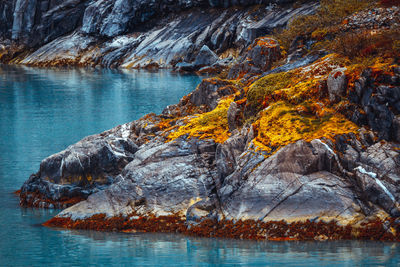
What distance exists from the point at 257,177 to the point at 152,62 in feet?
247

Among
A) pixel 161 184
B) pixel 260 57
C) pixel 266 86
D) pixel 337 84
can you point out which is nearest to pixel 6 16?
pixel 260 57

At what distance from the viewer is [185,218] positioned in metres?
14.6

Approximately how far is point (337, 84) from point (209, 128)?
4564 millimetres

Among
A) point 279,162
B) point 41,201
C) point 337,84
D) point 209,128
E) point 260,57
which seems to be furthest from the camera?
point 260,57

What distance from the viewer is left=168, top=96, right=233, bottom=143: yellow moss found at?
17031 mm

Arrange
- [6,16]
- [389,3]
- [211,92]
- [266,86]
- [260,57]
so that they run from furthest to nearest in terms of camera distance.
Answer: [6,16] < [260,57] < [211,92] < [389,3] < [266,86]

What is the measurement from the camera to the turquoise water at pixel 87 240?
1198 centimetres

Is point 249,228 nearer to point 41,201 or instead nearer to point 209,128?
point 209,128

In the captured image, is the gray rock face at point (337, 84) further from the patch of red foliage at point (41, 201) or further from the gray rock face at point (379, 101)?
the patch of red foliage at point (41, 201)

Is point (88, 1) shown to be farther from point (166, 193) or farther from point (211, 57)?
point (166, 193)

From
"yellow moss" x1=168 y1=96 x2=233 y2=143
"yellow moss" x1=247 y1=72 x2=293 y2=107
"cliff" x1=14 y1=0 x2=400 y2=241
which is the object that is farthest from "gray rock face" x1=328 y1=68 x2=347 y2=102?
"yellow moss" x1=168 y1=96 x2=233 y2=143

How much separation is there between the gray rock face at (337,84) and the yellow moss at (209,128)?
12.0 ft

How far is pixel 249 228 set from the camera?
13.2 meters

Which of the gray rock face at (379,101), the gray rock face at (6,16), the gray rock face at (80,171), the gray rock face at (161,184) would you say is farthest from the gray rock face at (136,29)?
the gray rock face at (379,101)
